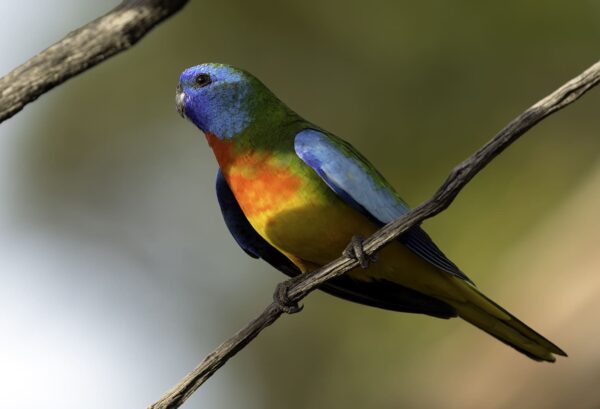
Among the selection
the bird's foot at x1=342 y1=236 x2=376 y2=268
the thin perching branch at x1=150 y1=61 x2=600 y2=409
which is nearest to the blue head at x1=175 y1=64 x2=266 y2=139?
the thin perching branch at x1=150 y1=61 x2=600 y2=409

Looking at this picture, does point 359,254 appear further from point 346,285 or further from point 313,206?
point 346,285

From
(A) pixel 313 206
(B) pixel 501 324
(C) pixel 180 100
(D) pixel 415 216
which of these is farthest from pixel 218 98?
(D) pixel 415 216

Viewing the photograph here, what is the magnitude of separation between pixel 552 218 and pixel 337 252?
4202 mm

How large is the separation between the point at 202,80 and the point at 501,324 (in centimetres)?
257

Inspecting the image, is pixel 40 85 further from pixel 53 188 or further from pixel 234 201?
pixel 53 188

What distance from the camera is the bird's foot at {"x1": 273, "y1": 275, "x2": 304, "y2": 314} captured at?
190 inches

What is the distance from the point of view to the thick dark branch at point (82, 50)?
7.67 feet

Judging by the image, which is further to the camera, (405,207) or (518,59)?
(518,59)

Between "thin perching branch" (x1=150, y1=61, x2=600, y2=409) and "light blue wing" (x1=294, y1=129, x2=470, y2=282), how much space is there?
68 centimetres

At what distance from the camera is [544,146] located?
9805 mm

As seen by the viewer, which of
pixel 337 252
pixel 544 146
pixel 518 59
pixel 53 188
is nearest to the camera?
pixel 337 252

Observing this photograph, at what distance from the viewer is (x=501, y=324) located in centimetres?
571

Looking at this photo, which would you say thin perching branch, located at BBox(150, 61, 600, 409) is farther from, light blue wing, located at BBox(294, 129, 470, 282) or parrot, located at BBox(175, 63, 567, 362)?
light blue wing, located at BBox(294, 129, 470, 282)

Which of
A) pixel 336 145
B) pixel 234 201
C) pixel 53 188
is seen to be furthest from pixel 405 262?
pixel 53 188
